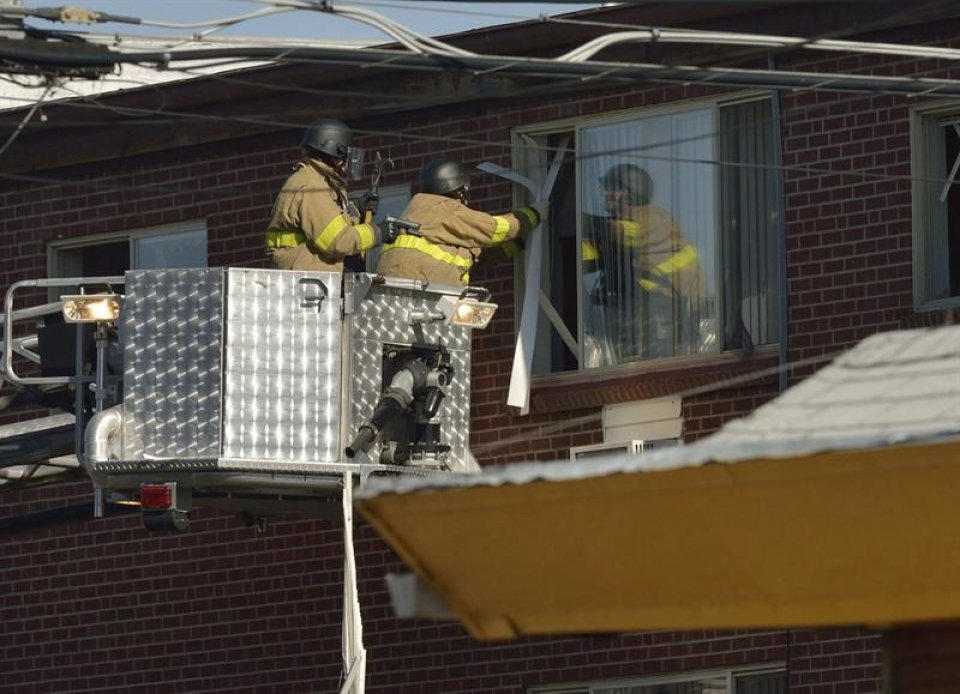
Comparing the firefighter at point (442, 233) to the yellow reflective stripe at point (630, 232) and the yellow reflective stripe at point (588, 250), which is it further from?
the yellow reflective stripe at point (630, 232)

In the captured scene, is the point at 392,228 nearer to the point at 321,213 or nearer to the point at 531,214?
the point at 321,213

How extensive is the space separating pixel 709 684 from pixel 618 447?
1.66m

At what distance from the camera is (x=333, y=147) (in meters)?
15.9

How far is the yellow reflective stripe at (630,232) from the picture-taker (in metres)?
17.1

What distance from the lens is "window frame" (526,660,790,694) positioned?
635 inches

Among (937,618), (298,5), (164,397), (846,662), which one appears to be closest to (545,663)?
(846,662)

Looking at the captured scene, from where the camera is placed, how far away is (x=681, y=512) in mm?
7770

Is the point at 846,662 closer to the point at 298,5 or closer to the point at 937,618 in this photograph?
the point at 298,5

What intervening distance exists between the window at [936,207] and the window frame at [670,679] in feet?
8.31

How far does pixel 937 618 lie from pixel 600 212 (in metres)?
9.61

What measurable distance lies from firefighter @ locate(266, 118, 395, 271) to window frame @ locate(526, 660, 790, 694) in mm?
3364

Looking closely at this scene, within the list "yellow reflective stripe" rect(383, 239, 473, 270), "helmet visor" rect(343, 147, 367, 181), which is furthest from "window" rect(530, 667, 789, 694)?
"helmet visor" rect(343, 147, 367, 181)

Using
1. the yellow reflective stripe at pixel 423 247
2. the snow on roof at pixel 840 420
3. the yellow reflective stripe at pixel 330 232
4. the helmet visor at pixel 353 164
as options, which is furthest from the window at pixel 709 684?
the snow on roof at pixel 840 420

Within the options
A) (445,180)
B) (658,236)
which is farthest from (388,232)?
(658,236)
